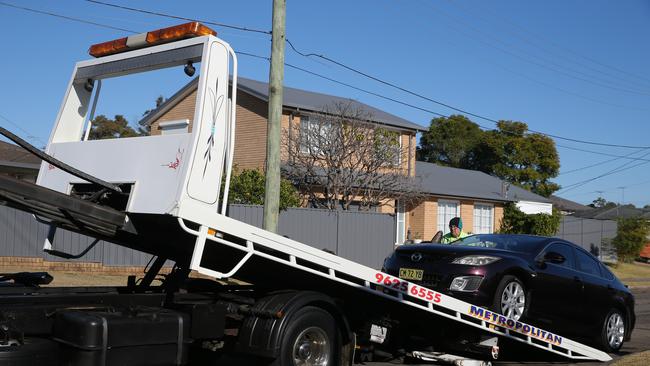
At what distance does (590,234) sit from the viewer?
41906mm

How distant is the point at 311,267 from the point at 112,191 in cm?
193

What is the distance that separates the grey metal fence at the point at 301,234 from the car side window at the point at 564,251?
11174 mm

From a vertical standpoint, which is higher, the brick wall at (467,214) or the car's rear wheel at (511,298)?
the brick wall at (467,214)

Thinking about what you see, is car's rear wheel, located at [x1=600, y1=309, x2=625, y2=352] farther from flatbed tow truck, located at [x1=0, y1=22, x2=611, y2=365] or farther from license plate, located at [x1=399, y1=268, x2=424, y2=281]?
flatbed tow truck, located at [x1=0, y1=22, x2=611, y2=365]

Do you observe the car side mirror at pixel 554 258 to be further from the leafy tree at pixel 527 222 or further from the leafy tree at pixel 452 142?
the leafy tree at pixel 452 142

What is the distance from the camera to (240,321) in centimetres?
630

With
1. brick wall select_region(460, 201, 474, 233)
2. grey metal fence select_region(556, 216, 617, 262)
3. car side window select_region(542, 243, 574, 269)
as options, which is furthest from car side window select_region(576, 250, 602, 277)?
grey metal fence select_region(556, 216, 617, 262)

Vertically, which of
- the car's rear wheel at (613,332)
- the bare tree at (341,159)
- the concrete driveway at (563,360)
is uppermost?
the bare tree at (341,159)

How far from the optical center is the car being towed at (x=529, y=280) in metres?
8.20

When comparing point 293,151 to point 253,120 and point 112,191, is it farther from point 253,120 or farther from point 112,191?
point 112,191

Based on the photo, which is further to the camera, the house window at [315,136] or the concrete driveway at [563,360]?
the house window at [315,136]

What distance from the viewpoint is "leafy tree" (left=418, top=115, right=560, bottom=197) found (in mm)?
52969

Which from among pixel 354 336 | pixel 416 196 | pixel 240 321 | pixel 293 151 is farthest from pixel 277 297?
pixel 416 196

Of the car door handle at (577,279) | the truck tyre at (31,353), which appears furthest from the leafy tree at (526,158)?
the truck tyre at (31,353)
